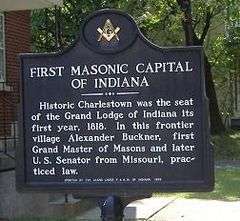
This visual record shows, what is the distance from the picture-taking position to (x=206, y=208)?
1144 centimetres

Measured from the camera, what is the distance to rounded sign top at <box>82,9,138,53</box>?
4.91 metres

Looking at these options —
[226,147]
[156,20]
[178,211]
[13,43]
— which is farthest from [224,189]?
[156,20]

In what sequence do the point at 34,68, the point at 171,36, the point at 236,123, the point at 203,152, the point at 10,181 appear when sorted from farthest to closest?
1. the point at 236,123
2. the point at 171,36
3. the point at 10,181
4. the point at 34,68
5. the point at 203,152

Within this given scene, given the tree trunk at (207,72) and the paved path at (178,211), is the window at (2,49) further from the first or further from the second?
the tree trunk at (207,72)

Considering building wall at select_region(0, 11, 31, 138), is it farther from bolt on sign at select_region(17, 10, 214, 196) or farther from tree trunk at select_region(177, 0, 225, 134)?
tree trunk at select_region(177, 0, 225, 134)

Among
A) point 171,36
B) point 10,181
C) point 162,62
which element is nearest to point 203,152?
point 162,62

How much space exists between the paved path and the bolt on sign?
5.12m

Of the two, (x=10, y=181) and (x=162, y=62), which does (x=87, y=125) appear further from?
(x=10, y=181)

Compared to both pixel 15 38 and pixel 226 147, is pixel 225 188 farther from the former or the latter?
pixel 226 147

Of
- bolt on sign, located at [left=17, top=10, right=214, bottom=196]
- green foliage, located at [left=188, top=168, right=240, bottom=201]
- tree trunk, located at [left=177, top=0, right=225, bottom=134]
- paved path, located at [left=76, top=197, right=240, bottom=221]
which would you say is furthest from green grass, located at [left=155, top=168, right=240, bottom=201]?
tree trunk, located at [left=177, top=0, right=225, bottom=134]

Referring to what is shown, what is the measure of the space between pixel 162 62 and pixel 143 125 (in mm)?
478

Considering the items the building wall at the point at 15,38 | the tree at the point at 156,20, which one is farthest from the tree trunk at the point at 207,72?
the building wall at the point at 15,38

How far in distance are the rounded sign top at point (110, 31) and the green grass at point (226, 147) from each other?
19.3 m

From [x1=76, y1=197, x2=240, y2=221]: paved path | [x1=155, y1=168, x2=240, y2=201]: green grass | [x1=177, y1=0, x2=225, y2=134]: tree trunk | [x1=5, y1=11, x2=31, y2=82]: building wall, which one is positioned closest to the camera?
[x1=76, y1=197, x2=240, y2=221]: paved path
